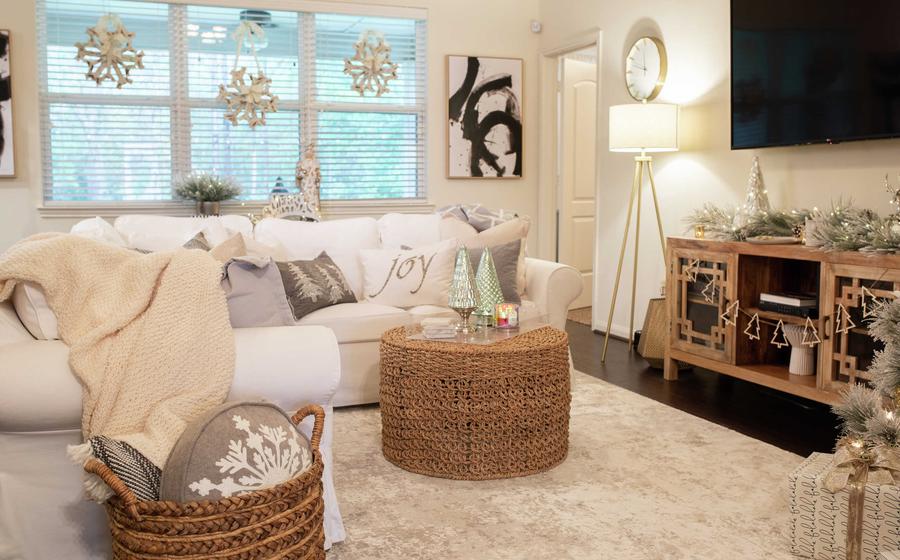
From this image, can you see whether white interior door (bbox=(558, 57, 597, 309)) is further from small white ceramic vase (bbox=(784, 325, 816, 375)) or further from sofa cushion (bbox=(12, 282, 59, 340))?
sofa cushion (bbox=(12, 282, 59, 340))

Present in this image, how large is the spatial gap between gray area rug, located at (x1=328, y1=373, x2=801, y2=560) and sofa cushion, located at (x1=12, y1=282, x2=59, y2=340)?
95cm

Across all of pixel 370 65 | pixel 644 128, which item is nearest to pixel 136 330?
pixel 644 128

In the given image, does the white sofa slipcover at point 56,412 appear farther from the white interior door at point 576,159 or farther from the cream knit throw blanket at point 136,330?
the white interior door at point 576,159

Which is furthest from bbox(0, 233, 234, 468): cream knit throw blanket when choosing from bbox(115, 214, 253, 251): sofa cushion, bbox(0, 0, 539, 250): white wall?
bbox(0, 0, 539, 250): white wall

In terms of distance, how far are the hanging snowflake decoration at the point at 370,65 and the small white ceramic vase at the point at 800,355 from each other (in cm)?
381

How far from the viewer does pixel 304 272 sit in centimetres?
394

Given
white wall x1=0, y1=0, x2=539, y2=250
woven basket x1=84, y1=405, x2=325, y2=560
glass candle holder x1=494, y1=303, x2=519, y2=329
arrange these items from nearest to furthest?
woven basket x1=84, y1=405, x2=325, y2=560
glass candle holder x1=494, y1=303, x2=519, y2=329
white wall x1=0, y1=0, x2=539, y2=250

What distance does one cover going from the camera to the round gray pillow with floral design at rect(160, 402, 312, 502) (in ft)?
5.67

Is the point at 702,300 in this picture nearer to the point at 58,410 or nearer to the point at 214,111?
the point at 58,410

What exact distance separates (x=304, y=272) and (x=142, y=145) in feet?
9.00

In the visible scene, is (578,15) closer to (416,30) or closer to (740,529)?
(416,30)

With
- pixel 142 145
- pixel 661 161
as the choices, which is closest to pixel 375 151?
pixel 142 145

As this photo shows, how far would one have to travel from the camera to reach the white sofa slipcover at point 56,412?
6.34 ft

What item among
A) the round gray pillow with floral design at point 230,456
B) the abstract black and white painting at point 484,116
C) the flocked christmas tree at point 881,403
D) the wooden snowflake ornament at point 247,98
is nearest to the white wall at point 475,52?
the abstract black and white painting at point 484,116
